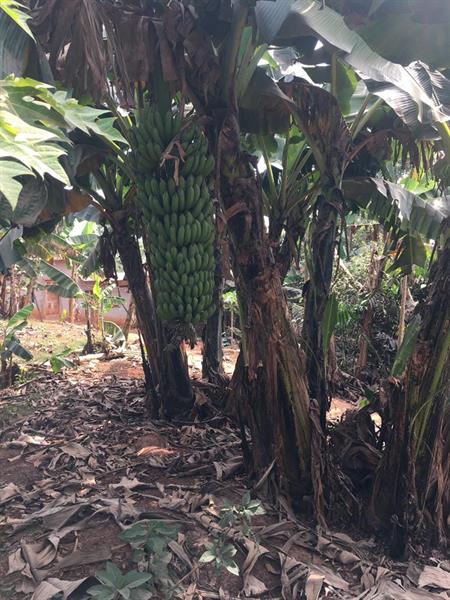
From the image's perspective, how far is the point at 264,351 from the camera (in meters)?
3.28

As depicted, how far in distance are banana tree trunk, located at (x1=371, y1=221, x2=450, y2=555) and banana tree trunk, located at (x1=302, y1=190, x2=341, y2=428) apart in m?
0.69

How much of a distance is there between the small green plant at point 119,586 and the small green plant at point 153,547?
11cm

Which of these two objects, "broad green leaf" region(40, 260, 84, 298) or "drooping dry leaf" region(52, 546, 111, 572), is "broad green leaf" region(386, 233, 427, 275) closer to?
"drooping dry leaf" region(52, 546, 111, 572)

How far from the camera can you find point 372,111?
415 centimetres

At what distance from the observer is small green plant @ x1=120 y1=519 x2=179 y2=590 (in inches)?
97.3

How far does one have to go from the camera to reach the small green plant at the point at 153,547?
247cm

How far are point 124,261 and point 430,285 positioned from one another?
10.2 ft

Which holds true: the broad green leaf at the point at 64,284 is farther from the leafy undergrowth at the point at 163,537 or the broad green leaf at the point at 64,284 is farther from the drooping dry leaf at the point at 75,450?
the drooping dry leaf at the point at 75,450

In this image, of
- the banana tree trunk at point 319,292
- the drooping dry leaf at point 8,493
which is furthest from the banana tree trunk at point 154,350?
the drooping dry leaf at point 8,493

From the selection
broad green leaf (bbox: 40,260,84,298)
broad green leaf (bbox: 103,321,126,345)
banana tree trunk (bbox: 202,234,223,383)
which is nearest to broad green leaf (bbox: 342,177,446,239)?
banana tree trunk (bbox: 202,234,223,383)

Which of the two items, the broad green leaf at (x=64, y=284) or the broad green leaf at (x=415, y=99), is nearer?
the broad green leaf at (x=415, y=99)

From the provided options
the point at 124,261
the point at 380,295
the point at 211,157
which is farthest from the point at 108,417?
the point at 380,295

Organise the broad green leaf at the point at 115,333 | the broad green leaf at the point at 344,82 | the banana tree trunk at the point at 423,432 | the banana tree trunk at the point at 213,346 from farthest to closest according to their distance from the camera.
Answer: the broad green leaf at the point at 115,333, the banana tree trunk at the point at 213,346, the broad green leaf at the point at 344,82, the banana tree trunk at the point at 423,432

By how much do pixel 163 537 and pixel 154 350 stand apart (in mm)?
2698
